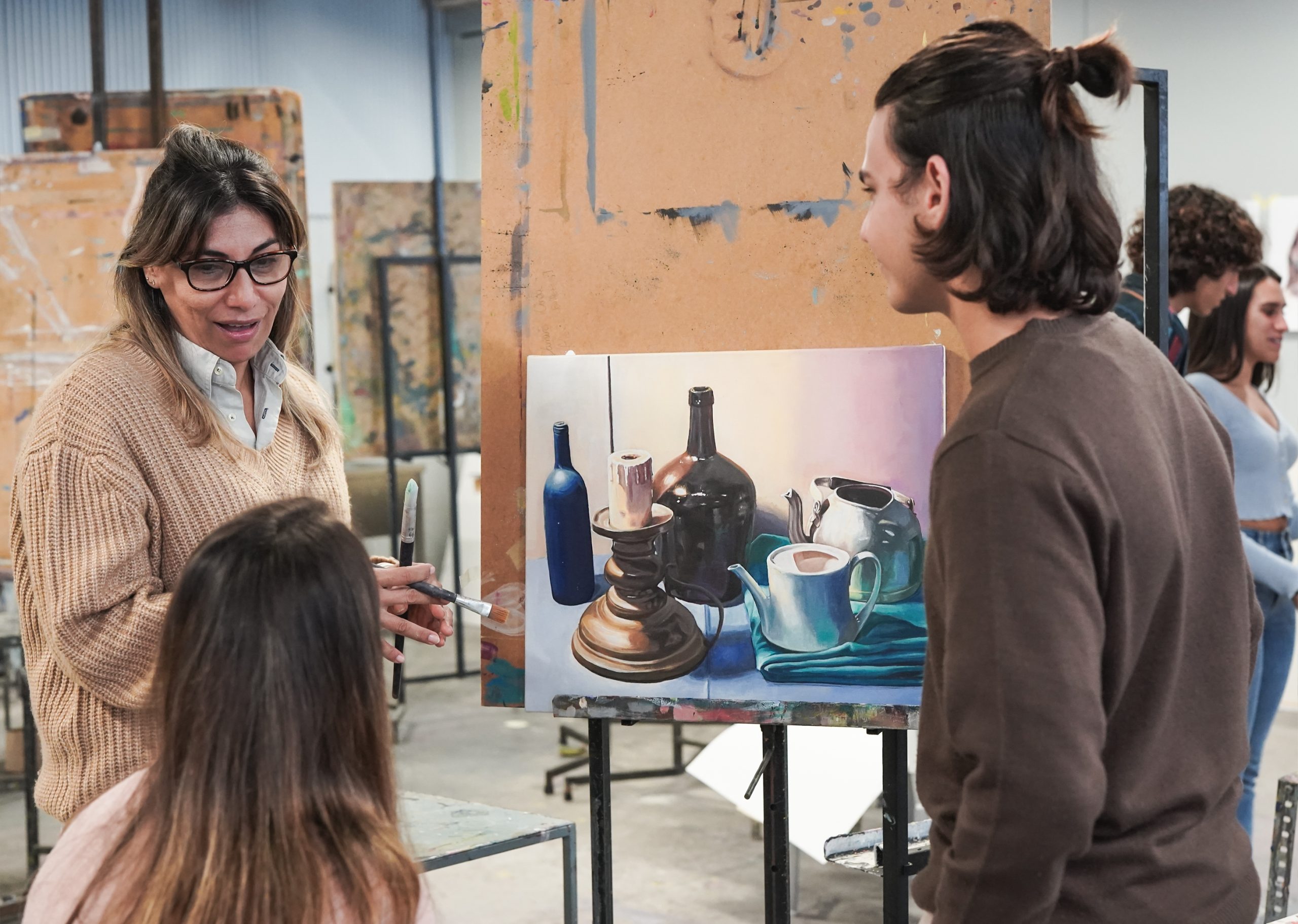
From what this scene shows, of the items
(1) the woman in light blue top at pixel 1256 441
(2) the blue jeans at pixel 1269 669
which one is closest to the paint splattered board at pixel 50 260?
(1) the woman in light blue top at pixel 1256 441

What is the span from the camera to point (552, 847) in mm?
3590

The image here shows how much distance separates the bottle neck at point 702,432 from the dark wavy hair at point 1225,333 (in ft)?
5.89

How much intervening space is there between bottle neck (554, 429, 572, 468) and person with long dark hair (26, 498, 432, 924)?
0.76 metres

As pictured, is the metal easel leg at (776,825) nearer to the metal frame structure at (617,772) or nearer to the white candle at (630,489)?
the white candle at (630,489)

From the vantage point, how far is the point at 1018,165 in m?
0.95

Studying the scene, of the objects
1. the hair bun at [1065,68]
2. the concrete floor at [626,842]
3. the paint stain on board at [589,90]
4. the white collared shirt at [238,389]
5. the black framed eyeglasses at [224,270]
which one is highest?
the paint stain on board at [589,90]

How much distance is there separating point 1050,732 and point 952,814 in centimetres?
15

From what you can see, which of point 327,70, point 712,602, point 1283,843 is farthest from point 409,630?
point 327,70

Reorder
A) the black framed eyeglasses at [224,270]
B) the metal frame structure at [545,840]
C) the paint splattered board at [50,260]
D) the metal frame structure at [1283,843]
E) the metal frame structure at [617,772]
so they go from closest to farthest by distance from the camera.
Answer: the black framed eyeglasses at [224,270] < the metal frame structure at [545,840] < the metal frame structure at [1283,843] < the paint splattered board at [50,260] < the metal frame structure at [617,772]

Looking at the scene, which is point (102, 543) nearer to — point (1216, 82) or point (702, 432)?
point (702, 432)

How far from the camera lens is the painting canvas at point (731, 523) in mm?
1570

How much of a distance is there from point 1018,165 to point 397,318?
14.3 feet

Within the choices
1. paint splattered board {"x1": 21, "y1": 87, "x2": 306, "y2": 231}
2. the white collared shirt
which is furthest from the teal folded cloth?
paint splattered board {"x1": 21, "y1": 87, "x2": 306, "y2": 231}

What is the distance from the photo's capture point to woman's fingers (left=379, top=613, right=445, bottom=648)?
1.46 m
